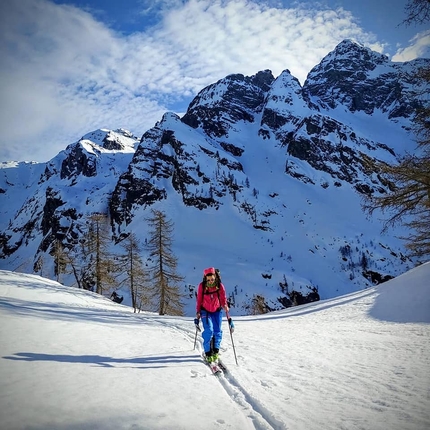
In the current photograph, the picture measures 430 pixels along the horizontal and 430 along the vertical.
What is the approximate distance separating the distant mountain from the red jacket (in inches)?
1872

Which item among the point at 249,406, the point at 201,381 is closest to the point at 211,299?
the point at 201,381

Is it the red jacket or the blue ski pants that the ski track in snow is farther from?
the red jacket

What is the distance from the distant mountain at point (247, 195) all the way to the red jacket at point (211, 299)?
156 ft

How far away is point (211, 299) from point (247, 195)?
312 ft

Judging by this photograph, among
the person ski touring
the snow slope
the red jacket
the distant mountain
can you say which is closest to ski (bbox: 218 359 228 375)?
the snow slope

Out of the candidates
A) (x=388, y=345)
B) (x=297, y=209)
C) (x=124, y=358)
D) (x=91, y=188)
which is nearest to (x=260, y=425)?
(x=124, y=358)

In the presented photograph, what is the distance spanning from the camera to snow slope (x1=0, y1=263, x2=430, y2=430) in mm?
3080

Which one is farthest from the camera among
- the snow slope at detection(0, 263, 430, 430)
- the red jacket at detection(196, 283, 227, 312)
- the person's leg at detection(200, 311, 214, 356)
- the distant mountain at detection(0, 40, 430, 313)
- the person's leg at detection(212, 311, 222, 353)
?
the distant mountain at detection(0, 40, 430, 313)

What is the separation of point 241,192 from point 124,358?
9584 cm

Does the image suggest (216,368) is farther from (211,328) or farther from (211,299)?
(211,299)

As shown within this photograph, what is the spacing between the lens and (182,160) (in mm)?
98875

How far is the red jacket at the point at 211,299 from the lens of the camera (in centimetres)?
618

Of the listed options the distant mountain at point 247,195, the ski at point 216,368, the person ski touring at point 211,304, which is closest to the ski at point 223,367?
the ski at point 216,368

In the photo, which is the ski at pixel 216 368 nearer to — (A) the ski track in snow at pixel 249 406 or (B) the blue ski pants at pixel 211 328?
(A) the ski track in snow at pixel 249 406
